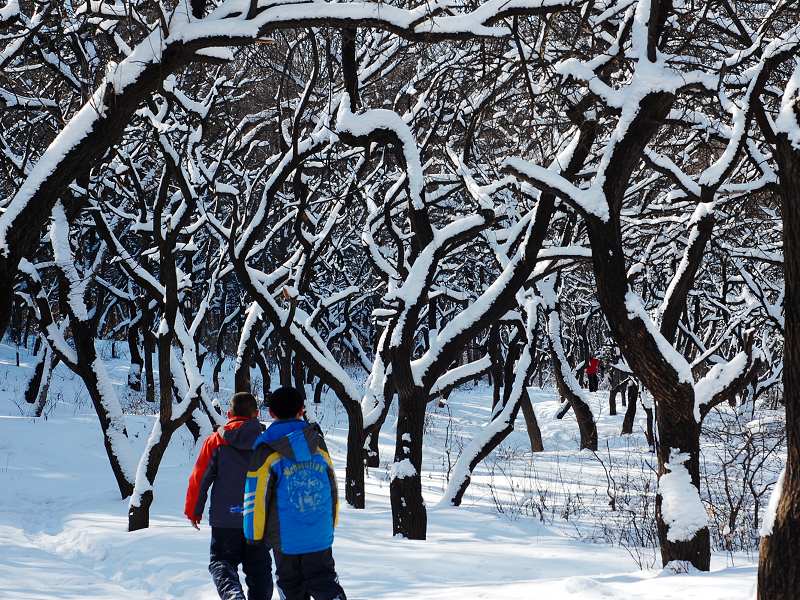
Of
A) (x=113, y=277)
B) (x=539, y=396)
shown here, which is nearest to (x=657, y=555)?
(x=113, y=277)

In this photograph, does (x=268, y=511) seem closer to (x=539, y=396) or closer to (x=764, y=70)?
(x=764, y=70)

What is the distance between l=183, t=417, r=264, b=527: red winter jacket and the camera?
5617 millimetres

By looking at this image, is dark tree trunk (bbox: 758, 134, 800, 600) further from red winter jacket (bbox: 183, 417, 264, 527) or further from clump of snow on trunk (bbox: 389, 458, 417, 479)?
clump of snow on trunk (bbox: 389, 458, 417, 479)

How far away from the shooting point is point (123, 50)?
29.4 feet

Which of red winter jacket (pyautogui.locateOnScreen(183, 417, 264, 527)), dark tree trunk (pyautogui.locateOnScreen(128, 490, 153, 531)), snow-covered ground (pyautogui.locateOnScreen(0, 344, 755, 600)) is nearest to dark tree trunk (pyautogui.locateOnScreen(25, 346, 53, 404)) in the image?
snow-covered ground (pyautogui.locateOnScreen(0, 344, 755, 600))

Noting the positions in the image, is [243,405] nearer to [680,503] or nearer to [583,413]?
[680,503]

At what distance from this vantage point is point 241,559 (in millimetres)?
5730

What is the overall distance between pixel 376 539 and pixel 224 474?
3349 millimetres

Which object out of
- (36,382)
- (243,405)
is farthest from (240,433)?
(36,382)

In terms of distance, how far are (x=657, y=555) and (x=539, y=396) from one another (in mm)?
30036

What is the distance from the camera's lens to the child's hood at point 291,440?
4.75 metres

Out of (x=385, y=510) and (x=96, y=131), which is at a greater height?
(x=96, y=131)

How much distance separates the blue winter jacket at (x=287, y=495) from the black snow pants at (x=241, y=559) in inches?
37.7

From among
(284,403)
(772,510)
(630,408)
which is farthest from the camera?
(630,408)
